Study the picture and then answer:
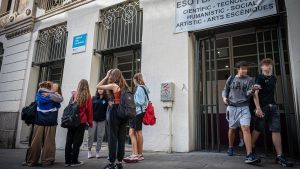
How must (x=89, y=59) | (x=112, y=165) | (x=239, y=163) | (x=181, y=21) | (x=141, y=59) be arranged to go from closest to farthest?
(x=112, y=165)
(x=239, y=163)
(x=181, y=21)
(x=141, y=59)
(x=89, y=59)

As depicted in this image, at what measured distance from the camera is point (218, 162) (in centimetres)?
411

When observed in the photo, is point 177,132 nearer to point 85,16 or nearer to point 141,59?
point 141,59

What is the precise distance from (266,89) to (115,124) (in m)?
2.71

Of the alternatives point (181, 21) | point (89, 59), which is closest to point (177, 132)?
point (181, 21)

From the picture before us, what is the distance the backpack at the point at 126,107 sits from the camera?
11.6 feet

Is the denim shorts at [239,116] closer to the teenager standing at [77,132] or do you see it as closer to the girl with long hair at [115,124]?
the girl with long hair at [115,124]

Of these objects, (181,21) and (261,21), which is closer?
(261,21)

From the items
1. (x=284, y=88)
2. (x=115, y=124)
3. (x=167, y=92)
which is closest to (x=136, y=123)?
(x=115, y=124)

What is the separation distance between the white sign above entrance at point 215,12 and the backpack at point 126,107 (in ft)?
10.2

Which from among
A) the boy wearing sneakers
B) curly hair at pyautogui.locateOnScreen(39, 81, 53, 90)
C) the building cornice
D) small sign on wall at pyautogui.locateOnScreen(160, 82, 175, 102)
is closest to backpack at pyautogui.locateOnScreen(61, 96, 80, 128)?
curly hair at pyautogui.locateOnScreen(39, 81, 53, 90)

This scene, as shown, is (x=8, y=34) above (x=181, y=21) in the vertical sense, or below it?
above

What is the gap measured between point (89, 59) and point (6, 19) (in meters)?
6.84

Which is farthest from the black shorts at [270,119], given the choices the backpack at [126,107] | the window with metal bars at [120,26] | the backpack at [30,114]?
the backpack at [30,114]

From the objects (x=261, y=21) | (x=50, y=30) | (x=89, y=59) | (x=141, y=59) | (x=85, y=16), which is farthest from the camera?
(x=50, y=30)
